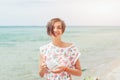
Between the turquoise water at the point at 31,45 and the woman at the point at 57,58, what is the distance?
1.72m

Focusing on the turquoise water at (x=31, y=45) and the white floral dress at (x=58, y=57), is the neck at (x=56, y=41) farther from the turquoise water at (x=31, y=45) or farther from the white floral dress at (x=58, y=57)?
the turquoise water at (x=31, y=45)

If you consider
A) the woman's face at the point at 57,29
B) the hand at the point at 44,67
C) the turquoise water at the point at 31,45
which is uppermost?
the woman's face at the point at 57,29

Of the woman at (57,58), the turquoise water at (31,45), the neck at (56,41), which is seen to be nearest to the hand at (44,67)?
the woman at (57,58)

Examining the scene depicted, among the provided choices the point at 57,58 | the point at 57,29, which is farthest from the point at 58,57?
the point at 57,29

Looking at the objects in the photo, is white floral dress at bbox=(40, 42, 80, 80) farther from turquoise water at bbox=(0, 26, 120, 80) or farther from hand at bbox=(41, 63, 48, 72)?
turquoise water at bbox=(0, 26, 120, 80)

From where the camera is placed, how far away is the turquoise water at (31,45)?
3.25 meters

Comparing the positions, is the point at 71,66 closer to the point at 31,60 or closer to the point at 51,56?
the point at 51,56

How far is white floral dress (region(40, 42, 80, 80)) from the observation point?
136 cm

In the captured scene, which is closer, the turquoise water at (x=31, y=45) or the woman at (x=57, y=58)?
the woman at (x=57, y=58)

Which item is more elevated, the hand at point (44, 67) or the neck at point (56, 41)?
the neck at point (56, 41)

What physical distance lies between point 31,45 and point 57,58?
2162 mm

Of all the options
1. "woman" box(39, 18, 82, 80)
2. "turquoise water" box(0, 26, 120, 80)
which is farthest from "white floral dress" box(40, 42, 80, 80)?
"turquoise water" box(0, 26, 120, 80)

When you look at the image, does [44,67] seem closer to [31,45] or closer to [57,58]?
[57,58]

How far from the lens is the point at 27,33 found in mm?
3209
